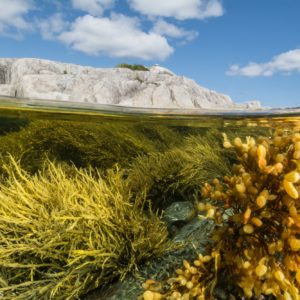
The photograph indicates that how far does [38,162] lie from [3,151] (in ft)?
1.93

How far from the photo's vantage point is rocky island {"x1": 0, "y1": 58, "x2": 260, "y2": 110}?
22.3m

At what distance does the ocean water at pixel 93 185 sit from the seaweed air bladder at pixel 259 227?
26cm

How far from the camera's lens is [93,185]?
3291mm

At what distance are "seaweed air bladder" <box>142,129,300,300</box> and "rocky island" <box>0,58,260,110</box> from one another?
18821mm

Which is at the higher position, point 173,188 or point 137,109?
point 137,109

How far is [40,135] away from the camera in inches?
227

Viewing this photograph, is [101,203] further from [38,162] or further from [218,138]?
[218,138]

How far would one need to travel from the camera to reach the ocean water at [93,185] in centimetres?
269

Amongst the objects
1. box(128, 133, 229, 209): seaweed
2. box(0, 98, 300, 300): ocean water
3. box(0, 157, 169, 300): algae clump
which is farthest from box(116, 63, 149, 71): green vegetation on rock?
box(0, 157, 169, 300): algae clump

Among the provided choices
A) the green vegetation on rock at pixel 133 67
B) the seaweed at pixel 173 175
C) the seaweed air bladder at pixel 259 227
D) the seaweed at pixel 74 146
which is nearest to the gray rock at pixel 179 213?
the seaweed at pixel 173 175

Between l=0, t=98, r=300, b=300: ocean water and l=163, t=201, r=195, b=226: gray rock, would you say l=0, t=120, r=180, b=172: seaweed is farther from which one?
l=163, t=201, r=195, b=226: gray rock

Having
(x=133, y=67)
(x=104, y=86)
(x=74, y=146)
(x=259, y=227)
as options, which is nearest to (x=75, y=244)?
(x=259, y=227)

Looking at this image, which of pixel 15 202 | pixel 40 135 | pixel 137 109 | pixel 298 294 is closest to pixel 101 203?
pixel 15 202

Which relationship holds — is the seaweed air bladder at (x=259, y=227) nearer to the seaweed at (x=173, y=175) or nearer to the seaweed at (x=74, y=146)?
the seaweed at (x=173, y=175)
